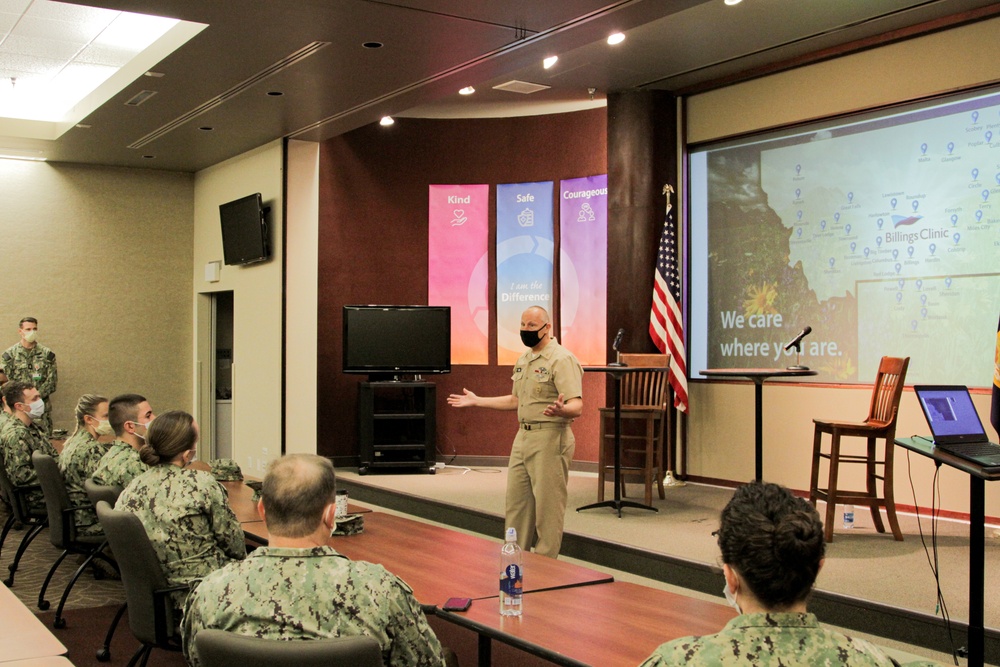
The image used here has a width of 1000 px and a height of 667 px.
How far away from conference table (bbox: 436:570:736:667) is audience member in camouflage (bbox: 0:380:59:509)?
4.20 m

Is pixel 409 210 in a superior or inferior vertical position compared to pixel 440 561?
superior

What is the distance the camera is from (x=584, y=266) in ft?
30.3

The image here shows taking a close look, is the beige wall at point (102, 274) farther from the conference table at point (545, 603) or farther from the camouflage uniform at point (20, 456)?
the conference table at point (545, 603)

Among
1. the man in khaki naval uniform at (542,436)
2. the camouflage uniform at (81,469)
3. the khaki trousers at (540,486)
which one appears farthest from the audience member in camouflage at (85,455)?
the khaki trousers at (540,486)

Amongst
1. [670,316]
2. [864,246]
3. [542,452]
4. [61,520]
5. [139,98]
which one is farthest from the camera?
[670,316]

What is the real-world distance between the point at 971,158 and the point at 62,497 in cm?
604

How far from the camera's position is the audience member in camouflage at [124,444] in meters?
4.79

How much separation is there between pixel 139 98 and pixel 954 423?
6500 millimetres

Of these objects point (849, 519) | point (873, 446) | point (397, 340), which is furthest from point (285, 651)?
point (397, 340)

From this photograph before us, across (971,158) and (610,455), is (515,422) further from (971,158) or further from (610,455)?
(971,158)

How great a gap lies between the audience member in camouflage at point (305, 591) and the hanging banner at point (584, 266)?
6928 mm

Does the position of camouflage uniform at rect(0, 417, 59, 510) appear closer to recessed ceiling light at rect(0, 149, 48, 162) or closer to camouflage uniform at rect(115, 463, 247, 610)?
camouflage uniform at rect(115, 463, 247, 610)

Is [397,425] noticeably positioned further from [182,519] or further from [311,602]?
[311,602]

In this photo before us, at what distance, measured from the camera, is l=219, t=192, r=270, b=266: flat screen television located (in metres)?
9.24
